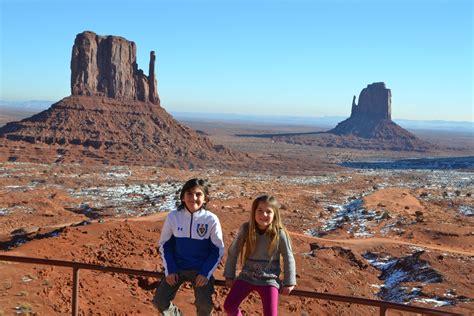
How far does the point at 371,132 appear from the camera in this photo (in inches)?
5832

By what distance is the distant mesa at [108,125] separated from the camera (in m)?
68.0

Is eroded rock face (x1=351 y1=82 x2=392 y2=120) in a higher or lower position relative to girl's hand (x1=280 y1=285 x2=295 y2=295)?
higher

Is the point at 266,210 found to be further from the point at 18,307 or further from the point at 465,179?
the point at 465,179

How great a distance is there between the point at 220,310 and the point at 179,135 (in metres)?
72.1

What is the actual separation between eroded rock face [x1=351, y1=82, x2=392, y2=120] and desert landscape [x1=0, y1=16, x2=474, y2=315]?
44509mm

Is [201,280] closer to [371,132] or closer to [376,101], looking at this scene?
[371,132]

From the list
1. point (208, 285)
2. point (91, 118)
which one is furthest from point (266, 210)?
point (91, 118)

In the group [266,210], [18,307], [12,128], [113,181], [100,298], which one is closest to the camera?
[266,210]

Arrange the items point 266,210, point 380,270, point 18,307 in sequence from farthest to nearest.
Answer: point 380,270
point 18,307
point 266,210

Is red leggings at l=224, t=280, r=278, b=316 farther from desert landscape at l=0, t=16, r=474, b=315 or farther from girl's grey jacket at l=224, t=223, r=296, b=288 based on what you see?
desert landscape at l=0, t=16, r=474, b=315

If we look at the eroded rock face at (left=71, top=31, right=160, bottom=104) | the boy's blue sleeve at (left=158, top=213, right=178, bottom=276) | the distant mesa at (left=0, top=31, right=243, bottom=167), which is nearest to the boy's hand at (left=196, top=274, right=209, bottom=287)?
the boy's blue sleeve at (left=158, top=213, right=178, bottom=276)

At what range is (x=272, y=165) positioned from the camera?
263 ft

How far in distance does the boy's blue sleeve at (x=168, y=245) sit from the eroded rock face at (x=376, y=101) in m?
152

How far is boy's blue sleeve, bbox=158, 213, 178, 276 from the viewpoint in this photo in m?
5.48
